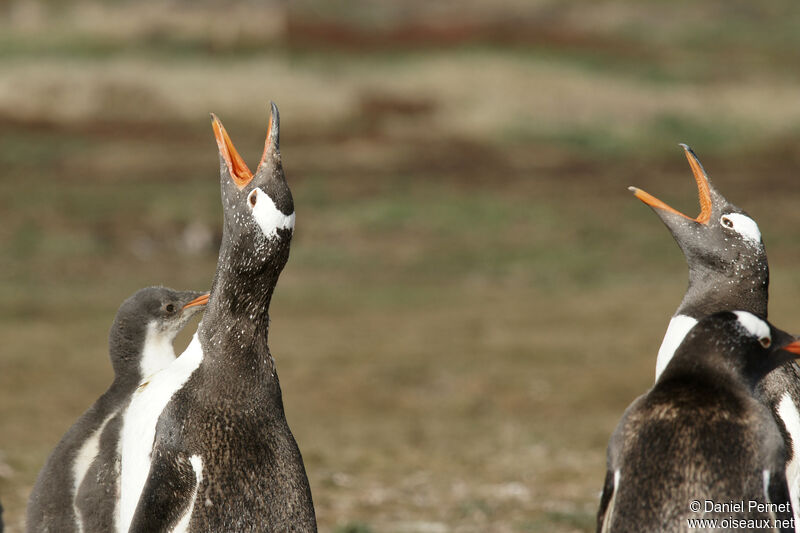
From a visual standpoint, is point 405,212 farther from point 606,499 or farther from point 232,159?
point 606,499

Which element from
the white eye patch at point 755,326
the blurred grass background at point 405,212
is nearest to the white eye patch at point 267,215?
the white eye patch at point 755,326

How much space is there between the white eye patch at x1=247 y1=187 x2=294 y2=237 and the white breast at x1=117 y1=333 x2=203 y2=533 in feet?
1.66

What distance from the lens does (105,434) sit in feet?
14.4

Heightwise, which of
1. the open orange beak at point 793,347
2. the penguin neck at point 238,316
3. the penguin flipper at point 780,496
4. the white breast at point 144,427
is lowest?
the penguin flipper at point 780,496

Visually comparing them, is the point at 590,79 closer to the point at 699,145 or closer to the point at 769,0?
the point at 699,145

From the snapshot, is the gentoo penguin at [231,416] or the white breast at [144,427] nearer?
the gentoo penguin at [231,416]

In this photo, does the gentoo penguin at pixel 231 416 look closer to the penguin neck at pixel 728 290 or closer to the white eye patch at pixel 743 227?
the penguin neck at pixel 728 290

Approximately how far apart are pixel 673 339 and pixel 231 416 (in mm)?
1831

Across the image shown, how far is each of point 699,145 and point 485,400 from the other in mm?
20189

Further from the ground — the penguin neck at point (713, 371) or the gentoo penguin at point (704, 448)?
the penguin neck at point (713, 371)

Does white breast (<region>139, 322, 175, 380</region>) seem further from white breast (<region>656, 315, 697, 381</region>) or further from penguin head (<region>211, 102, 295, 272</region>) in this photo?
white breast (<region>656, 315, 697, 381</region>)

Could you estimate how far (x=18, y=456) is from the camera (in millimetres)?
8320

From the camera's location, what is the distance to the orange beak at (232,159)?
4.00 meters

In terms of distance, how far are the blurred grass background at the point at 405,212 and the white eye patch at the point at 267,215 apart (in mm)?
3082
